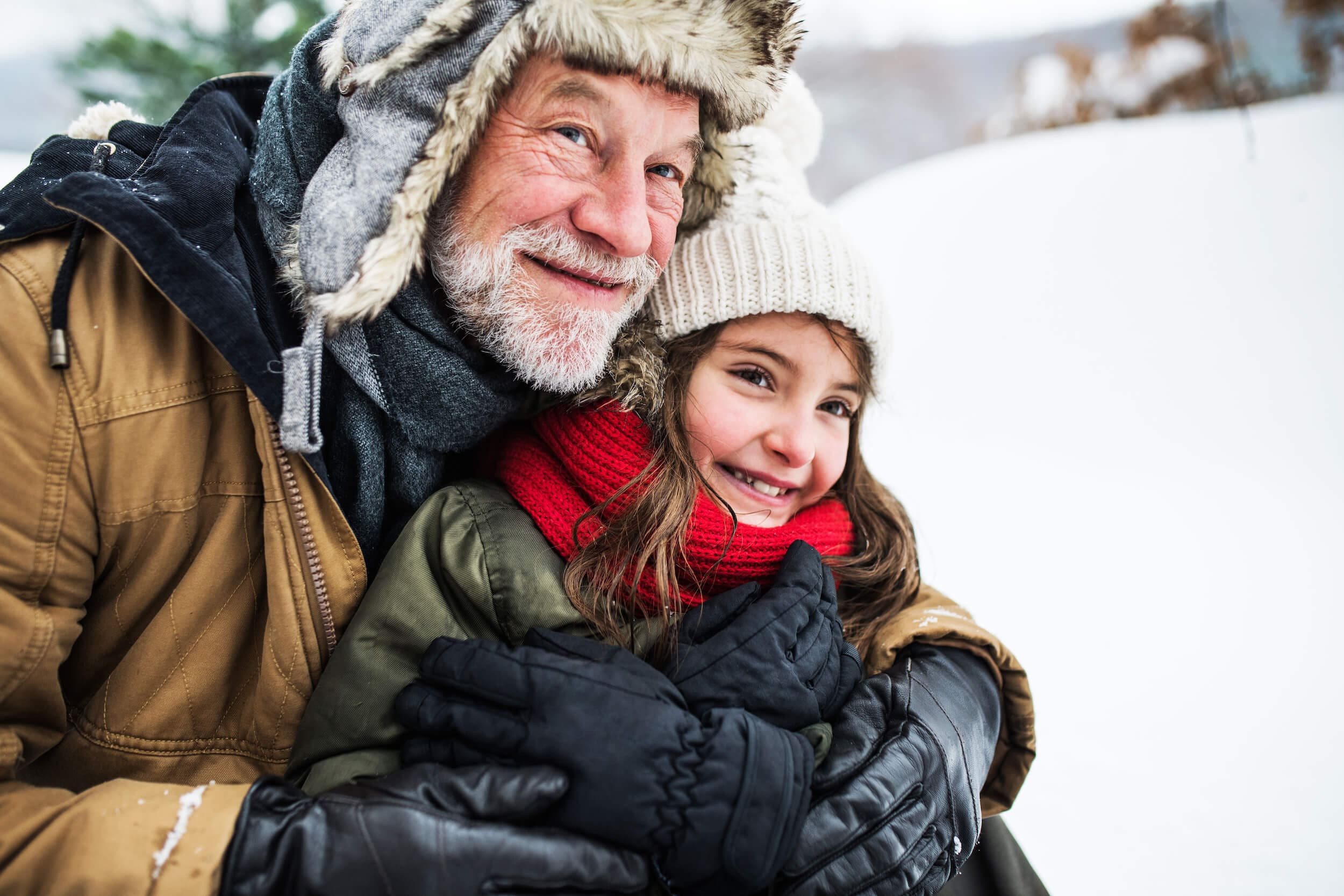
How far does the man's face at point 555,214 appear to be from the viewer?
1485 millimetres

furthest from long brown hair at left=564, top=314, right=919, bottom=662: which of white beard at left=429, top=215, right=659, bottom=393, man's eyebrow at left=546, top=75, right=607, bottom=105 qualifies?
man's eyebrow at left=546, top=75, right=607, bottom=105

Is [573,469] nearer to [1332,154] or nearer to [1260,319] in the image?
[1260,319]

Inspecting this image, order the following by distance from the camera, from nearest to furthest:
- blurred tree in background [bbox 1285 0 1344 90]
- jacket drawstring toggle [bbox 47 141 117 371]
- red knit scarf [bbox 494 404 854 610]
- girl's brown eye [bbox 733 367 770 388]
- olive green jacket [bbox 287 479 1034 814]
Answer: jacket drawstring toggle [bbox 47 141 117 371] → olive green jacket [bbox 287 479 1034 814] → red knit scarf [bbox 494 404 854 610] → girl's brown eye [bbox 733 367 770 388] → blurred tree in background [bbox 1285 0 1344 90]

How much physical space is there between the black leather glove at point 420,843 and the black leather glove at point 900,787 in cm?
34

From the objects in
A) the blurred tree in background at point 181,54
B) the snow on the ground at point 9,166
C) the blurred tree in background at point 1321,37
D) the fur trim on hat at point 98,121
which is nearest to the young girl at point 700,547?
the fur trim on hat at point 98,121

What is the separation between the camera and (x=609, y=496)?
5.24 feet

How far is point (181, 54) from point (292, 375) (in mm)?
3916

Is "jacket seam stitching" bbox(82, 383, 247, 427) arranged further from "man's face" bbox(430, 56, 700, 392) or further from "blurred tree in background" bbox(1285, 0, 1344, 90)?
"blurred tree in background" bbox(1285, 0, 1344, 90)

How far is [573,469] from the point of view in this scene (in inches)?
65.3

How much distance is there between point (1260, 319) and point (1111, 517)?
2.18 metres

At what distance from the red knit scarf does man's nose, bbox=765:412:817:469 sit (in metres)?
0.16

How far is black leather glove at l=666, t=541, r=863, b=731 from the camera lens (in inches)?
54.2

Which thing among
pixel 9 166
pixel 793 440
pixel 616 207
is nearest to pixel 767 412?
pixel 793 440

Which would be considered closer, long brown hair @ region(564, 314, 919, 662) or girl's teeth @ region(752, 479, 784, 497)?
long brown hair @ region(564, 314, 919, 662)
